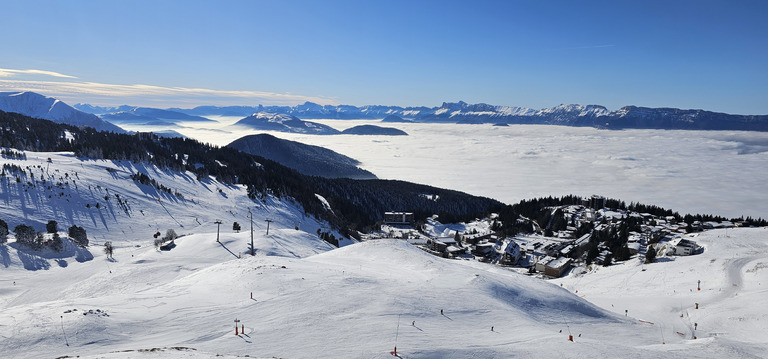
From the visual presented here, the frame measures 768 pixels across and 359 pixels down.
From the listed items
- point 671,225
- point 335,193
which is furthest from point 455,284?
point 335,193

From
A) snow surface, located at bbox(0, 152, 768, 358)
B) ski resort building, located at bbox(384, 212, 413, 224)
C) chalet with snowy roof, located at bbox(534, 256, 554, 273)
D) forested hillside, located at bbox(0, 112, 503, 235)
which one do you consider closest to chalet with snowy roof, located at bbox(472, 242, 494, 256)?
chalet with snowy roof, located at bbox(534, 256, 554, 273)

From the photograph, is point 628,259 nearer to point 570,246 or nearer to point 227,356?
point 570,246

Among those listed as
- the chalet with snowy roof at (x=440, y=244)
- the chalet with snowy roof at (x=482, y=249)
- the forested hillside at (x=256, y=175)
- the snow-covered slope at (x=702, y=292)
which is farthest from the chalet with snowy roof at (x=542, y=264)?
the forested hillside at (x=256, y=175)

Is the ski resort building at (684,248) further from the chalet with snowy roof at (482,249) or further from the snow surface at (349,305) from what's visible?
the chalet with snowy roof at (482,249)

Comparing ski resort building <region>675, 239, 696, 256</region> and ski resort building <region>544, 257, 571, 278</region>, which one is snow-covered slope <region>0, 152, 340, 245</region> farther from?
ski resort building <region>675, 239, 696, 256</region>

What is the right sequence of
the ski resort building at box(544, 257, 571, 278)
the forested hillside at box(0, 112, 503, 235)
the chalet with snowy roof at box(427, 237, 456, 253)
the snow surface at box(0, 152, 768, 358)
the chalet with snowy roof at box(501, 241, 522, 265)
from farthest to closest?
the forested hillside at box(0, 112, 503, 235), the chalet with snowy roof at box(427, 237, 456, 253), the chalet with snowy roof at box(501, 241, 522, 265), the ski resort building at box(544, 257, 571, 278), the snow surface at box(0, 152, 768, 358)

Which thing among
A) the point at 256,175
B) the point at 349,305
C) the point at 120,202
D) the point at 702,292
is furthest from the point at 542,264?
the point at 256,175

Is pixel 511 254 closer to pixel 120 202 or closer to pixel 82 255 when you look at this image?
pixel 82 255

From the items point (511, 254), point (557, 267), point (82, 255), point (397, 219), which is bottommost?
point (397, 219)
